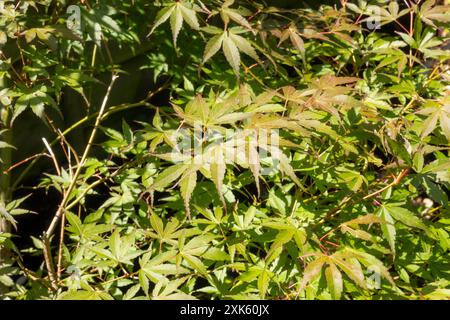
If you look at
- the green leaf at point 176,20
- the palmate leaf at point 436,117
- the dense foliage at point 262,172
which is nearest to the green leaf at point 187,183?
the dense foliage at point 262,172

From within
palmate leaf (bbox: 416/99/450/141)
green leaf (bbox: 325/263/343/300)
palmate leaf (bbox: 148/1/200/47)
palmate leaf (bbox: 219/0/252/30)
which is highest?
palmate leaf (bbox: 148/1/200/47)

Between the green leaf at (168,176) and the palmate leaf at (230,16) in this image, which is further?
the palmate leaf at (230,16)

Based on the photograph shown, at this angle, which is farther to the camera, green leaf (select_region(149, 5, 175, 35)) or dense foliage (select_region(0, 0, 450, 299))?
green leaf (select_region(149, 5, 175, 35))

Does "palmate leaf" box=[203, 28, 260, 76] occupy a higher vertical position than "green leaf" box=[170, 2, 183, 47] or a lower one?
lower

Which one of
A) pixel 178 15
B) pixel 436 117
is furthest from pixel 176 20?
pixel 436 117

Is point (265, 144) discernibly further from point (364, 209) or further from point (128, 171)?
point (128, 171)

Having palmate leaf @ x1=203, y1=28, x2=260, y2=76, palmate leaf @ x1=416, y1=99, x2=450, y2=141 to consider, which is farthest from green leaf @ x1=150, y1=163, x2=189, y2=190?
palmate leaf @ x1=416, y1=99, x2=450, y2=141

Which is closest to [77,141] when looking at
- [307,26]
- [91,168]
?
[91,168]

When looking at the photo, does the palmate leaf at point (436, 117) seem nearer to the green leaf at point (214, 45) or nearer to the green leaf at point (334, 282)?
the green leaf at point (334, 282)

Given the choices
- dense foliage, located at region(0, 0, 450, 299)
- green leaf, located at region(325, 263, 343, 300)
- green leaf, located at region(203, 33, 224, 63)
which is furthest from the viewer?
green leaf, located at region(203, 33, 224, 63)

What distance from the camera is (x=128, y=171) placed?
68.4 inches

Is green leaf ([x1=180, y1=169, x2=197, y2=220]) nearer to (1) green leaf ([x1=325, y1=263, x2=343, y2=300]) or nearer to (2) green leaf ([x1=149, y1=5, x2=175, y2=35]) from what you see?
(1) green leaf ([x1=325, y1=263, x2=343, y2=300])

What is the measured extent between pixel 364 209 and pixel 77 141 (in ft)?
5.46

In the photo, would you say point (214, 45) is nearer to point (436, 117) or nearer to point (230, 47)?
point (230, 47)
